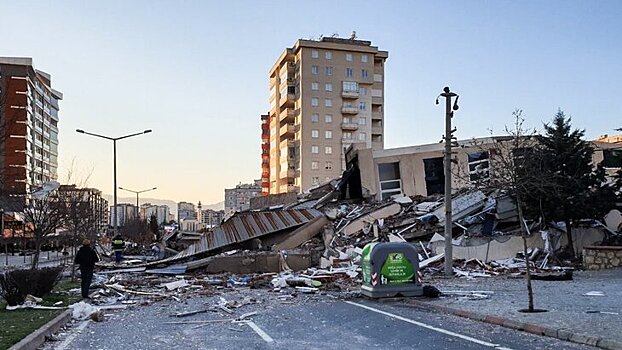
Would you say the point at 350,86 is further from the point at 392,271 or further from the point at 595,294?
the point at 595,294

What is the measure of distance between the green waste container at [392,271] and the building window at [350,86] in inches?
3056

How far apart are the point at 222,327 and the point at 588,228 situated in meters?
19.9

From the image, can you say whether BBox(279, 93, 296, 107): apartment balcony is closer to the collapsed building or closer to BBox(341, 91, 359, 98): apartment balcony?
BBox(341, 91, 359, 98): apartment balcony

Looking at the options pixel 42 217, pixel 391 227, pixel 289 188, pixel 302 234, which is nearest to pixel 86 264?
pixel 42 217

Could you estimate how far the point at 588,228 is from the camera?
26.6 metres

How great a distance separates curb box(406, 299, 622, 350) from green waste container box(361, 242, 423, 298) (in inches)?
87.7

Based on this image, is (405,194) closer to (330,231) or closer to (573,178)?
(330,231)

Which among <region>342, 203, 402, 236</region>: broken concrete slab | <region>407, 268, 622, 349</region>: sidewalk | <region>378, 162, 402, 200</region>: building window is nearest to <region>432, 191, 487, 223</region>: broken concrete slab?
<region>342, 203, 402, 236</region>: broken concrete slab

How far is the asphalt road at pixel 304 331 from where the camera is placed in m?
9.73

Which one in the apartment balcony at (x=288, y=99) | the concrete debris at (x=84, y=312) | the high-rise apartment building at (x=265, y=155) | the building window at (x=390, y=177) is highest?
the apartment balcony at (x=288, y=99)

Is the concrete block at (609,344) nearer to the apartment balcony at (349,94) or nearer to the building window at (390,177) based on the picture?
the building window at (390,177)

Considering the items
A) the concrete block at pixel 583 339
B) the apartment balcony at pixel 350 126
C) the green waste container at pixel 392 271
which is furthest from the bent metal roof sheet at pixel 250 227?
the apartment balcony at pixel 350 126

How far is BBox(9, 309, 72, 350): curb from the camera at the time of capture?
29.6ft

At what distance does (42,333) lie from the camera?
10.1 metres
